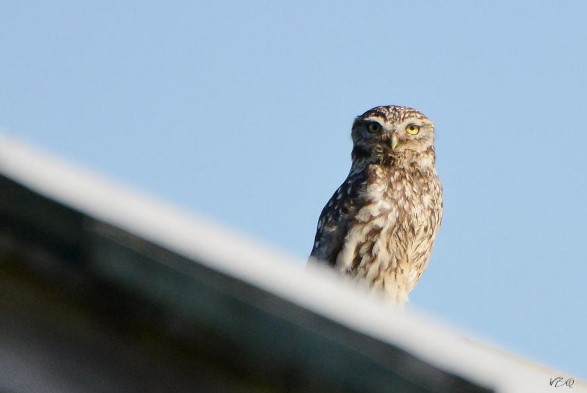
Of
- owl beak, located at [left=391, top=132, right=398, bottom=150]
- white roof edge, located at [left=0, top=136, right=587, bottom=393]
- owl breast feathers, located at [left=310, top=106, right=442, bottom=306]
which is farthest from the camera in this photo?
owl beak, located at [left=391, top=132, right=398, bottom=150]

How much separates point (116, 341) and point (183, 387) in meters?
0.18

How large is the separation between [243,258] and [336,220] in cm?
597

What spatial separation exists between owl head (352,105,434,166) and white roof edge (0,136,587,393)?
21.4 ft

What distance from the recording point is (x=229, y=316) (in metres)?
2.54

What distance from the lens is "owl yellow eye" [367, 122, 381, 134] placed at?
9.04 metres

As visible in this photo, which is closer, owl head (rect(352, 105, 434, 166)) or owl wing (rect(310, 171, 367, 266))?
Result: owl wing (rect(310, 171, 367, 266))

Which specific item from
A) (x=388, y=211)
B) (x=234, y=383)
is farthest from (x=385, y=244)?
(x=234, y=383)

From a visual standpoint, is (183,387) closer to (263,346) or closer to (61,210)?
(263,346)

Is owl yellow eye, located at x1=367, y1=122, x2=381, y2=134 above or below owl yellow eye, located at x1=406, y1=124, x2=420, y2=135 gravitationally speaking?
below
